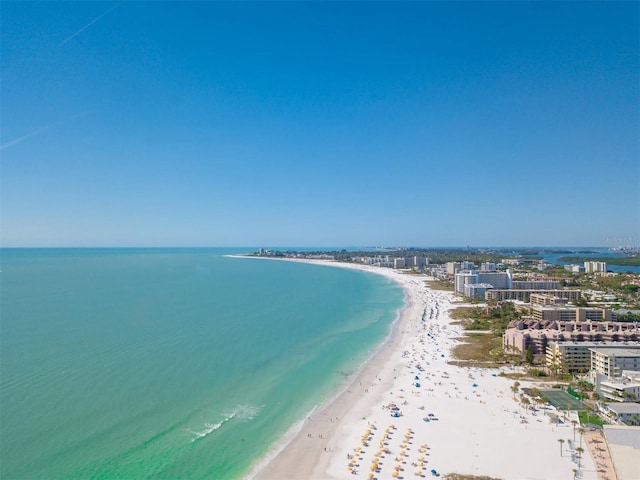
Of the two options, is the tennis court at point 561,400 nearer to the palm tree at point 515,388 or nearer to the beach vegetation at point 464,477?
the palm tree at point 515,388

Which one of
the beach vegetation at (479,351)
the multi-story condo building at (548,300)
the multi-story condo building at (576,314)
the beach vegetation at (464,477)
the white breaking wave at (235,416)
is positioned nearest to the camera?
the beach vegetation at (464,477)

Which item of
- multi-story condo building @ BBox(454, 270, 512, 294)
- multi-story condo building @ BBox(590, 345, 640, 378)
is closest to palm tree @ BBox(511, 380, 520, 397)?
multi-story condo building @ BBox(590, 345, 640, 378)

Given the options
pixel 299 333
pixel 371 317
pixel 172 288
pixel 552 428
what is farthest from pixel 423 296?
pixel 552 428

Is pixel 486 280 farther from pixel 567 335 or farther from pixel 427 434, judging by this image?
pixel 427 434

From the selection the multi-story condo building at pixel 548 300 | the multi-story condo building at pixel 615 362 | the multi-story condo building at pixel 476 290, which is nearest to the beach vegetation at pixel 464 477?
the multi-story condo building at pixel 615 362

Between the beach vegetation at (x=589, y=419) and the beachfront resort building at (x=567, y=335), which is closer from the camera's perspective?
the beach vegetation at (x=589, y=419)

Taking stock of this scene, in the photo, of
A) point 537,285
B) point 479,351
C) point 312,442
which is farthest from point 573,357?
point 537,285
